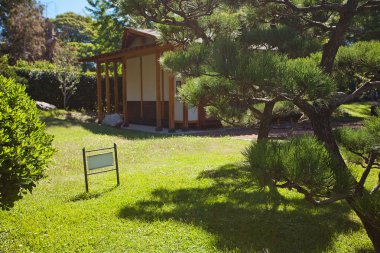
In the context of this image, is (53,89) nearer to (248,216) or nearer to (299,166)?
(248,216)

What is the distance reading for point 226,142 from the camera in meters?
10.4

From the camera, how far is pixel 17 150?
2.85 m

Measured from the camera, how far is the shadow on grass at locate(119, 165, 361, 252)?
3.88 m

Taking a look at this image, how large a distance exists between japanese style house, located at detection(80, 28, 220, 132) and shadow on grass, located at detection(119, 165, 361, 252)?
306 inches

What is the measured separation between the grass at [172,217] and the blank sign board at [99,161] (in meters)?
0.44

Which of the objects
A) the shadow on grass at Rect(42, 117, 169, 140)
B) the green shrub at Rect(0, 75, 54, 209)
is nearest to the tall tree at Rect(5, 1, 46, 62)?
the shadow on grass at Rect(42, 117, 169, 140)

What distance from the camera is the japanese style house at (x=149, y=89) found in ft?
44.2

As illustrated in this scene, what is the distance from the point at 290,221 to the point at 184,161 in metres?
3.75

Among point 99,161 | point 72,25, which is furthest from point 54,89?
point 72,25

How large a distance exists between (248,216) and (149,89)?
1234 cm

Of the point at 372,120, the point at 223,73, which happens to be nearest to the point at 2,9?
the point at 223,73

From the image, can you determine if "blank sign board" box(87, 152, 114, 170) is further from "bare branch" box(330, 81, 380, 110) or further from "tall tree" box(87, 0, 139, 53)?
"tall tree" box(87, 0, 139, 53)

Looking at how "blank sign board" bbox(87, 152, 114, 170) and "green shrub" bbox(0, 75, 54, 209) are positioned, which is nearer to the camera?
"green shrub" bbox(0, 75, 54, 209)

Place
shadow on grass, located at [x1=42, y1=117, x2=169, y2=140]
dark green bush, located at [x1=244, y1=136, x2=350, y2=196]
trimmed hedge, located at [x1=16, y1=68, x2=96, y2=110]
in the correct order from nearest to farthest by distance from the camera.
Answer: dark green bush, located at [x1=244, y1=136, x2=350, y2=196]
shadow on grass, located at [x1=42, y1=117, x2=169, y2=140]
trimmed hedge, located at [x1=16, y1=68, x2=96, y2=110]
